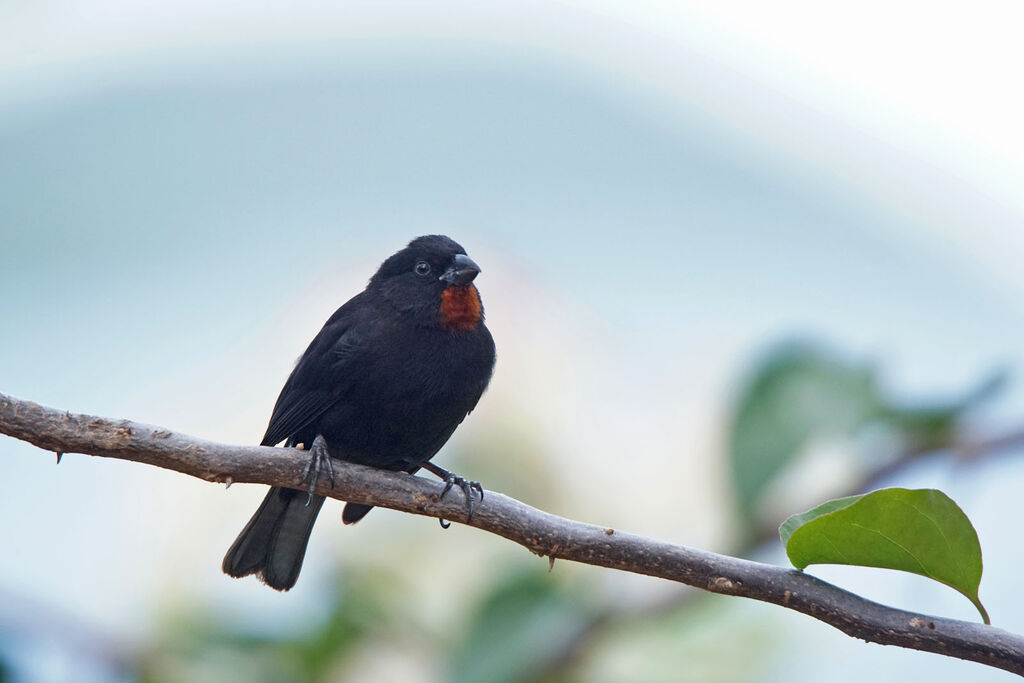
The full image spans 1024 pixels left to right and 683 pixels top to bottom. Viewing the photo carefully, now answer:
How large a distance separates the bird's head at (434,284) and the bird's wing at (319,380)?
0.18 m

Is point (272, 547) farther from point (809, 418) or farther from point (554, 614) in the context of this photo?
point (809, 418)

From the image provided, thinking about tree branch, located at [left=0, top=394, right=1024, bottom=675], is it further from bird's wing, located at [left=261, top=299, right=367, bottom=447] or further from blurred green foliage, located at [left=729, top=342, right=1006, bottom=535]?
blurred green foliage, located at [left=729, top=342, right=1006, bottom=535]

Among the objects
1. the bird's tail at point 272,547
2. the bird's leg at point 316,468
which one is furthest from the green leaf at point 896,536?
the bird's tail at point 272,547

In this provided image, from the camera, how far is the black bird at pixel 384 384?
2922mm

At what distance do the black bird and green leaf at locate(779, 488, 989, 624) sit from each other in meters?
1.14

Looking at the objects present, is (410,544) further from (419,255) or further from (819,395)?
(819,395)

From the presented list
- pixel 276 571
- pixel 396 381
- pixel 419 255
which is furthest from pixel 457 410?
pixel 276 571

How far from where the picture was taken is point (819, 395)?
3176mm

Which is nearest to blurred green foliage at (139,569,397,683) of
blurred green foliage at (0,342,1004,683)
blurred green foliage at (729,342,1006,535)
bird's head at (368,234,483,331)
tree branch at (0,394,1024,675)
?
blurred green foliage at (0,342,1004,683)

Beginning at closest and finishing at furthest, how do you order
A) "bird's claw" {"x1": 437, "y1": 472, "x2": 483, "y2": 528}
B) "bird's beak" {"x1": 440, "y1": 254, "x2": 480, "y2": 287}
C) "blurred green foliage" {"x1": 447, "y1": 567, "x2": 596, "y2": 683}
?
"bird's claw" {"x1": 437, "y1": 472, "x2": 483, "y2": 528} < "blurred green foliage" {"x1": 447, "y1": 567, "x2": 596, "y2": 683} < "bird's beak" {"x1": 440, "y1": 254, "x2": 480, "y2": 287}

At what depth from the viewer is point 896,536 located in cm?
175

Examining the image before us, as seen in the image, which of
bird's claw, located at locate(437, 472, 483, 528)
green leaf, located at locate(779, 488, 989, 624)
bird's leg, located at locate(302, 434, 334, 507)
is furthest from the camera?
bird's leg, located at locate(302, 434, 334, 507)

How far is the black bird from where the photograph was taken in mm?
2922

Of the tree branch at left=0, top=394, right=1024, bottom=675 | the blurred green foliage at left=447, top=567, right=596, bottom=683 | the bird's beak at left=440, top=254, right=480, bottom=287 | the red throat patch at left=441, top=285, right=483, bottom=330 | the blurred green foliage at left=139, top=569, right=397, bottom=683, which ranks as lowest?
the blurred green foliage at left=139, top=569, right=397, bottom=683
